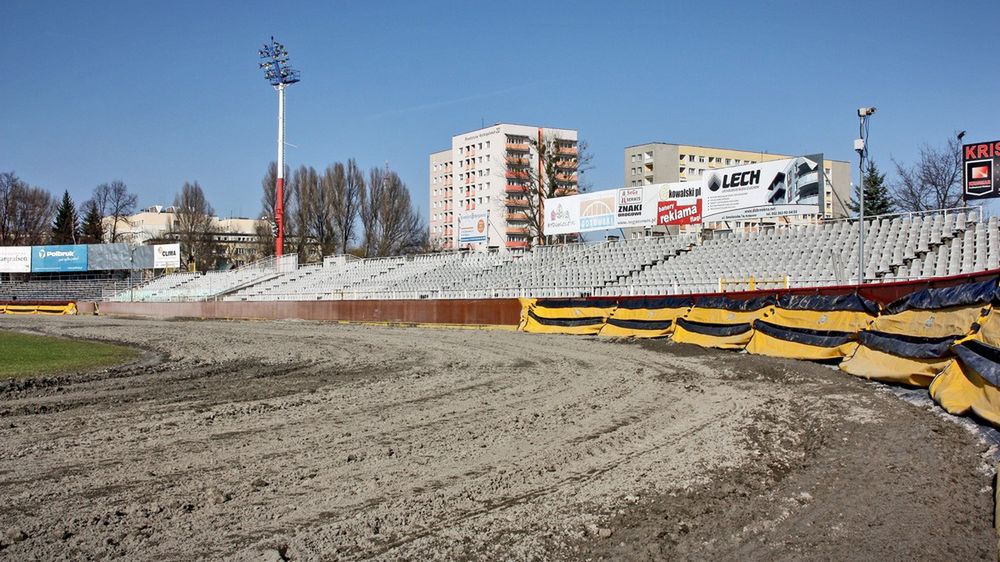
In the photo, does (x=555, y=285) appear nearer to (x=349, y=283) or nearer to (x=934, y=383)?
(x=349, y=283)

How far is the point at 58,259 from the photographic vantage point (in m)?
81.6

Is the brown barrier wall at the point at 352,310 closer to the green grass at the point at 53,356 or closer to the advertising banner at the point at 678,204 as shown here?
the advertising banner at the point at 678,204

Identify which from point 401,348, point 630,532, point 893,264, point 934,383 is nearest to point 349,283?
point 401,348

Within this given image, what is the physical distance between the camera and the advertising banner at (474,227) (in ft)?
177

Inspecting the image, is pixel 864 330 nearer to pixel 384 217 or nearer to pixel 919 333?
pixel 919 333

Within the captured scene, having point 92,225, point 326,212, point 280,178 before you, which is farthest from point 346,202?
point 92,225

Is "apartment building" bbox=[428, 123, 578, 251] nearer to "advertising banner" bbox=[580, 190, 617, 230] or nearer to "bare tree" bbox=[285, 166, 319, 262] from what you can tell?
"bare tree" bbox=[285, 166, 319, 262]

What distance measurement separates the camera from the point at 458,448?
782cm

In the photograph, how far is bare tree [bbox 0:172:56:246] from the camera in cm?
10375

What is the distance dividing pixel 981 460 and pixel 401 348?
1668cm

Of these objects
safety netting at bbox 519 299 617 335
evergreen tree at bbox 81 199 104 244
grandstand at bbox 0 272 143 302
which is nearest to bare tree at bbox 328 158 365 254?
grandstand at bbox 0 272 143 302

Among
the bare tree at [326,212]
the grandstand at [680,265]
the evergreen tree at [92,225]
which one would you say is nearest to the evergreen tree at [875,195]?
the grandstand at [680,265]

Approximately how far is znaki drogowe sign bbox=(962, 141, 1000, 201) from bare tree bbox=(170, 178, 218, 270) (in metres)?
80.4

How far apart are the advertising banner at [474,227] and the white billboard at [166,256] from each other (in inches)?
1486
